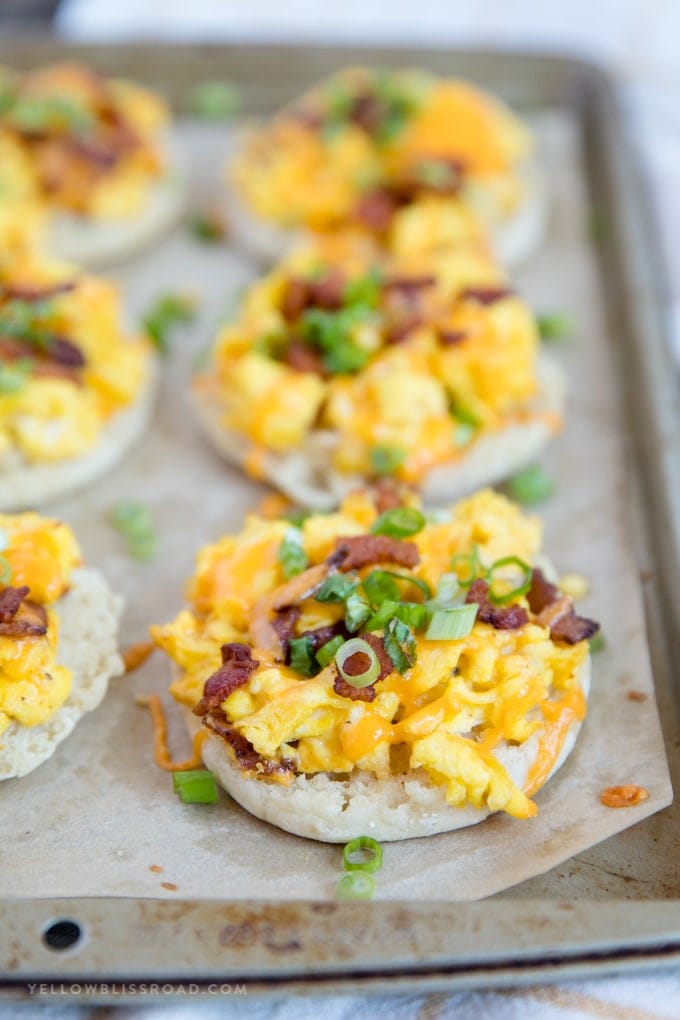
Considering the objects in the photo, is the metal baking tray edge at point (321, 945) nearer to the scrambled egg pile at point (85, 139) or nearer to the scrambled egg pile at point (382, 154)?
the scrambled egg pile at point (382, 154)

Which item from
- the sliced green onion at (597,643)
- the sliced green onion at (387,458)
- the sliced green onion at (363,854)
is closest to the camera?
the sliced green onion at (363,854)

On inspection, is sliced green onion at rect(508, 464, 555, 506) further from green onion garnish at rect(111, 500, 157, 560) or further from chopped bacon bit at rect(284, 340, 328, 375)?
green onion garnish at rect(111, 500, 157, 560)

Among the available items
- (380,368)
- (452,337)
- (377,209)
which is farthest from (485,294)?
(377,209)

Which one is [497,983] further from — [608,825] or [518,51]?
[518,51]

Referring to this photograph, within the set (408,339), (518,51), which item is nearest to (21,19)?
(518,51)

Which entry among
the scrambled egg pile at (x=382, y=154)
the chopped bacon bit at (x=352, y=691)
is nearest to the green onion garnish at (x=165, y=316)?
the scrambled egg pile at (x=382, y=154)
